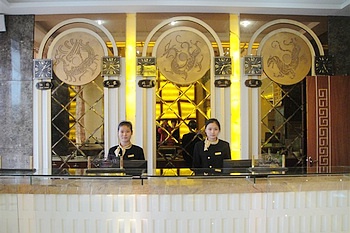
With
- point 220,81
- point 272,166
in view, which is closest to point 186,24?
point 220,81

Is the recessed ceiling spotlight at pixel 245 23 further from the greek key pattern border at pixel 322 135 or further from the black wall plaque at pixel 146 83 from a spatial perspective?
the black wall plaque at pixel 146 83

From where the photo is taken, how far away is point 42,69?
13.3ft

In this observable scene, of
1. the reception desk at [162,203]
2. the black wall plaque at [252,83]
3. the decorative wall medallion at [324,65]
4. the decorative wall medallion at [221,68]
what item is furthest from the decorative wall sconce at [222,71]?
the reception desk at [162,203]

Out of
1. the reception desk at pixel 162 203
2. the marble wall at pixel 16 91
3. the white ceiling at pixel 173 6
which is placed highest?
the white ceiling at pixel 173 6

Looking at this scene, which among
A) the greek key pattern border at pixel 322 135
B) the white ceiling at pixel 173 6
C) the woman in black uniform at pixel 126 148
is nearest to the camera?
the woman in black uniform at pixel 126 148

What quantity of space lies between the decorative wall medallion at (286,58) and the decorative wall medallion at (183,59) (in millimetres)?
754

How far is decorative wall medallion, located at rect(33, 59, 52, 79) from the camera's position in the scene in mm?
4035

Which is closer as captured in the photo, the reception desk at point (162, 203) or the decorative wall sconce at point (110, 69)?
the reception desk at point (162, 203)

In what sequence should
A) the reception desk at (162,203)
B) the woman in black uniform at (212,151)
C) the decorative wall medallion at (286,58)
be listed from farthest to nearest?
the decorative wall medallion at (286,58), the woman in black uniform at (212,151), the reception desk at (162,203)

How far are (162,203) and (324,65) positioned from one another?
10.1 feet

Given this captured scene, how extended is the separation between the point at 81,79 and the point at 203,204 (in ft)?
8.64

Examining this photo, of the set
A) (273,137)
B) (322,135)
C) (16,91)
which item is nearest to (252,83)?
(273,137)

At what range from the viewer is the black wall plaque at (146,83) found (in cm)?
404

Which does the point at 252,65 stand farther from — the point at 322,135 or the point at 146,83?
the point at 146,83
